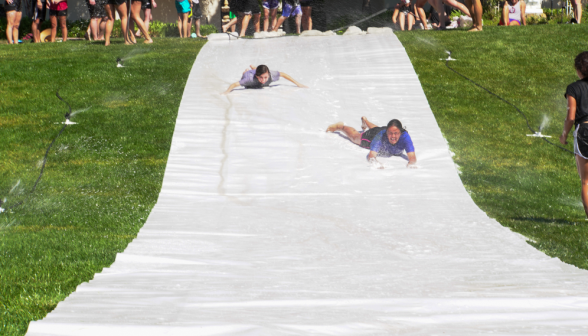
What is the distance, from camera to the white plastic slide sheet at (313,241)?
3574mm

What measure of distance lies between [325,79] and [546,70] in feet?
15.1

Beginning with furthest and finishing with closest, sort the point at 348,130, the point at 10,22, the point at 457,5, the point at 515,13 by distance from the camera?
the point at 515,13 → the point at 10,22 → the point at 457,5 → the point at 348,130

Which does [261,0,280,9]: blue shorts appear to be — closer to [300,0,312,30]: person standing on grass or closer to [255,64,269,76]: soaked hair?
[300,0,312,30]: person standing on grass

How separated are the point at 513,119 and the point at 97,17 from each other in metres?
10.7

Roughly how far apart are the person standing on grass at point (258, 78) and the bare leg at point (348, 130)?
197 cm

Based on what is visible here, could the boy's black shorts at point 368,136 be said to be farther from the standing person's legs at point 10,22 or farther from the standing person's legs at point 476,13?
the standing person's legs at point 10,22

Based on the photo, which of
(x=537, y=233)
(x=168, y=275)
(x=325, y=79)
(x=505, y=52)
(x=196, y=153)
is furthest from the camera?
(x=505, y=52)

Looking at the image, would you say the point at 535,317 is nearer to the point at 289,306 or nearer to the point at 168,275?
the point at 289,306

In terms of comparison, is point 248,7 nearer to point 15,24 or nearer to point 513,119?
point 15,24

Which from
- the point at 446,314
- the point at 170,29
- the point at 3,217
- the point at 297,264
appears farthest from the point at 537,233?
the point at 170,29

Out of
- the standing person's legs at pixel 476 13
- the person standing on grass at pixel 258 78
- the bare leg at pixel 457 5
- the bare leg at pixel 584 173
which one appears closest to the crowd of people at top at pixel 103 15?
the person standing on grass at pixel 258 78

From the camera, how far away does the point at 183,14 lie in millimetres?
17484

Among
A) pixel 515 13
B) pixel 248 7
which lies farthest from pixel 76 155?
pixel 515 13

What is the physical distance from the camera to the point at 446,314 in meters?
3.63
